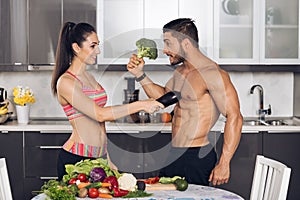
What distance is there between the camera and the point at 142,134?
457 cm

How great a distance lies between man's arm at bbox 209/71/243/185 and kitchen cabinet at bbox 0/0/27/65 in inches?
74.3

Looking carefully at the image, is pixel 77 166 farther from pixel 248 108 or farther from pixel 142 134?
pixel 248 108

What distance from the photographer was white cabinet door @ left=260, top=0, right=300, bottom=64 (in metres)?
5.00

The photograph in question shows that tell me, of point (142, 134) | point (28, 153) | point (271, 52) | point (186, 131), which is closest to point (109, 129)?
point (142, 134)

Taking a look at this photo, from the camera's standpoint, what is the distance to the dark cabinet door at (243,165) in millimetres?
4816

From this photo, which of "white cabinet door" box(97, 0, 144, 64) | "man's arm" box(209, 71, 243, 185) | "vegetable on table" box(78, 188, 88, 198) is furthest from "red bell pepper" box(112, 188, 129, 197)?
"white cabinet door" box(97, 0, 144, 64)

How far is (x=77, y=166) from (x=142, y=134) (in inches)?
55.7

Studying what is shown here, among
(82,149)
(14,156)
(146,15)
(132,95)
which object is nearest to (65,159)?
Result: (82,149)

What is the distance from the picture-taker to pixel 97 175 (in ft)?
10.1

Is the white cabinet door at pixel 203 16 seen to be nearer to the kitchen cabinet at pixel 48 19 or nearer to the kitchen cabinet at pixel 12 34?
the kitchen cabinet at pixel 48 19

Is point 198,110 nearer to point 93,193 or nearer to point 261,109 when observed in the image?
point 93,193

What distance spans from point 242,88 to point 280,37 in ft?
1.91

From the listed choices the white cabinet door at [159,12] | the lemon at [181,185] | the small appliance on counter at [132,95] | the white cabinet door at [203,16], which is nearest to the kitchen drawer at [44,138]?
the small appliance on counter at [132,95]

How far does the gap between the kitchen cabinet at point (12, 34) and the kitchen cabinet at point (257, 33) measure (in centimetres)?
152
